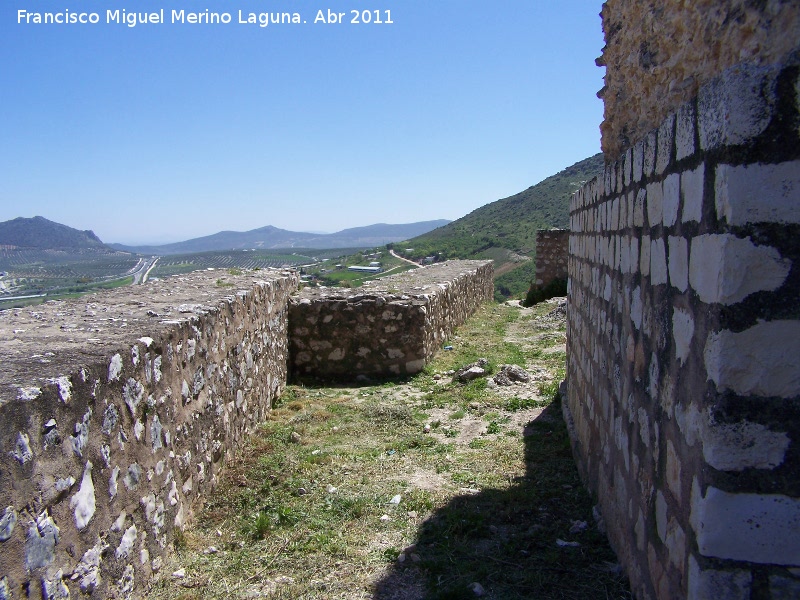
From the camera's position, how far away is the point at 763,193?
162 cm

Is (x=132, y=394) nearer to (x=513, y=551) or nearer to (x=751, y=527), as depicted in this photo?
(x=513, y=551)

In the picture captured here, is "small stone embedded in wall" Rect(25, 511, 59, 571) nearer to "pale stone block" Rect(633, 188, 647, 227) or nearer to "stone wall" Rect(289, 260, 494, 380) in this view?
"pale stone block" Rect(633, 188, 647, 227)

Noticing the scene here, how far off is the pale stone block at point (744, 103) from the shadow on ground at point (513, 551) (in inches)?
83.8

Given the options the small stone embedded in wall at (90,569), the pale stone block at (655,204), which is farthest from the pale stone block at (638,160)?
the small stone embedded in wall at (90,569)

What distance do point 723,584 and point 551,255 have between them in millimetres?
15079

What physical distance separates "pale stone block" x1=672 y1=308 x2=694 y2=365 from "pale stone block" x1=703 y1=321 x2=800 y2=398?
0.25 meters

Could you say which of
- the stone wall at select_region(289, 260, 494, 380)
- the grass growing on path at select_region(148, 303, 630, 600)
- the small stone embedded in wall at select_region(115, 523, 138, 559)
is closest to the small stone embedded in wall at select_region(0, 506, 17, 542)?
the small stone embedded in wall at select_region(115, 523, 138, 559)

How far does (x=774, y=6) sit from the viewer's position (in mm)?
1782

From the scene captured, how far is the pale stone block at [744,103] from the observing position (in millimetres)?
1604

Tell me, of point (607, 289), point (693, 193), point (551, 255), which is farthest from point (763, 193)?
point (551, 255)

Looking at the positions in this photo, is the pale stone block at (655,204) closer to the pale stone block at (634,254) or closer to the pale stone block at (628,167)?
the pale stone block at (634,254)

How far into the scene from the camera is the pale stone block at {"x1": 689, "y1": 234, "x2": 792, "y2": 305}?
63.7 inches

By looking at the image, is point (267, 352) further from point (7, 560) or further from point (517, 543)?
point (7, 560)

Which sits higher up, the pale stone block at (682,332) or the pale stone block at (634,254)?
the pale stone block at (634,254)
